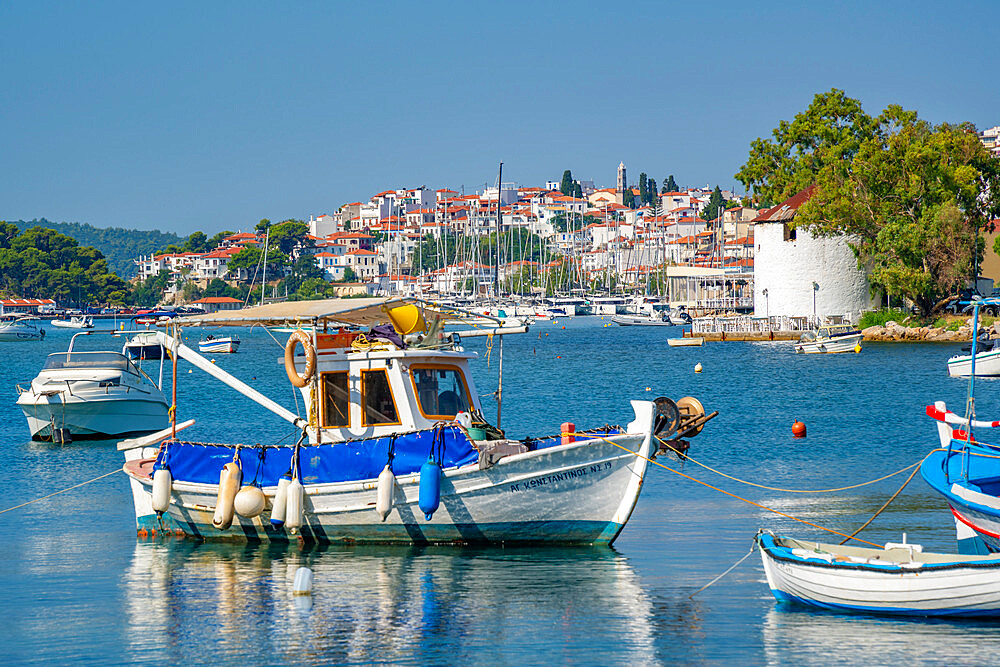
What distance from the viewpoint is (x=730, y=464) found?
26.2 meters

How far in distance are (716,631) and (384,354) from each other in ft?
22.7

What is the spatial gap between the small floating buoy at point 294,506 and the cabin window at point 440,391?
7.41ft

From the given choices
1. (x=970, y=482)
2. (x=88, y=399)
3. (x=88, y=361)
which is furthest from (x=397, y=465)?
(x=88, y=361)

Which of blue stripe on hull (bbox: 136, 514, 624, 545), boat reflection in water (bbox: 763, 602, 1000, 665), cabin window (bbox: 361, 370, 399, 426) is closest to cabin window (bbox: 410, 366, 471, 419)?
cabin window (bbox: 361, 370, 399, 426)

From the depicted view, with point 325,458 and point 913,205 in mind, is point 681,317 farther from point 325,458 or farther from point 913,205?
point 325,458

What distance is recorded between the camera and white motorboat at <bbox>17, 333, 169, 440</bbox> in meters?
30.3

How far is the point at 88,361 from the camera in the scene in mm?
31531

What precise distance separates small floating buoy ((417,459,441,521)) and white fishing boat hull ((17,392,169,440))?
17.9 metres

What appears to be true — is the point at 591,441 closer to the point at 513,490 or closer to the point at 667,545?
the point at 513,490

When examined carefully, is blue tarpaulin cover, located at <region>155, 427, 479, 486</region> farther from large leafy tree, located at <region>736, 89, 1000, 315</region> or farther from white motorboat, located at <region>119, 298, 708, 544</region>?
large leafy tree, located at <region>736, 89, 1000, 315</region>

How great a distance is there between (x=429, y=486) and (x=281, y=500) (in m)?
2.50

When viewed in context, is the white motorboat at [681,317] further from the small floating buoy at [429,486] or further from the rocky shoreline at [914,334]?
the small floating buoy at [429,486]

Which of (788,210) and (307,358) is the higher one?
(788,210)

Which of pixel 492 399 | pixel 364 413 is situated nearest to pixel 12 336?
pixel 492 399
